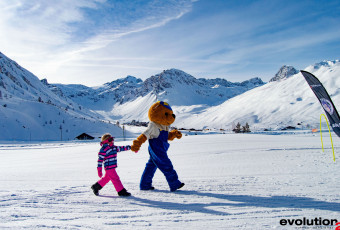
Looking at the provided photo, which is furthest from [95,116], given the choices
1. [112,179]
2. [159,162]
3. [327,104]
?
[159,162]

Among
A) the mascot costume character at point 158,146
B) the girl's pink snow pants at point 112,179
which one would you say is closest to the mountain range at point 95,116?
the mascot costume character at point 158,146

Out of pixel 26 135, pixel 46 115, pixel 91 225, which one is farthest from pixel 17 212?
pixel 46 115

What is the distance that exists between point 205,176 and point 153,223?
2.88 meters

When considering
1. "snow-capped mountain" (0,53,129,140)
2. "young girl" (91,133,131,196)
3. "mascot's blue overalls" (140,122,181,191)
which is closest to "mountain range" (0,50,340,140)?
"snow-capped mountain" (0,53,129,140)

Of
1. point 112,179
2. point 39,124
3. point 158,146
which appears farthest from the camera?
point 39,124

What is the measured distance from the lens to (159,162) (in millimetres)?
4613

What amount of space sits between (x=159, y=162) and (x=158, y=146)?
12.7 inches

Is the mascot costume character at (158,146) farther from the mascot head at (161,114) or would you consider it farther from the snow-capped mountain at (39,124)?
the snow-capped mountain at (39,124)

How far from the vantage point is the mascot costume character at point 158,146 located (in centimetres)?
457

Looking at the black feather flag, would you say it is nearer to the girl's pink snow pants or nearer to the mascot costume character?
the mascot costume character

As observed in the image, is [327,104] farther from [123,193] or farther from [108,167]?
[108,167]

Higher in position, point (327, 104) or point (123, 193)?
point (327, 104)

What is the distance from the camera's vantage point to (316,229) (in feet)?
8.76

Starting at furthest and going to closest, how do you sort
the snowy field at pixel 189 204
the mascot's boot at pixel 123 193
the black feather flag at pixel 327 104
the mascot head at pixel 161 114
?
the black feather flag at pixel 327 104 < the mascot head at pixel 161 114 < the mascot's boot at pixel 123 193 < the snowy field at pixel 189 204
